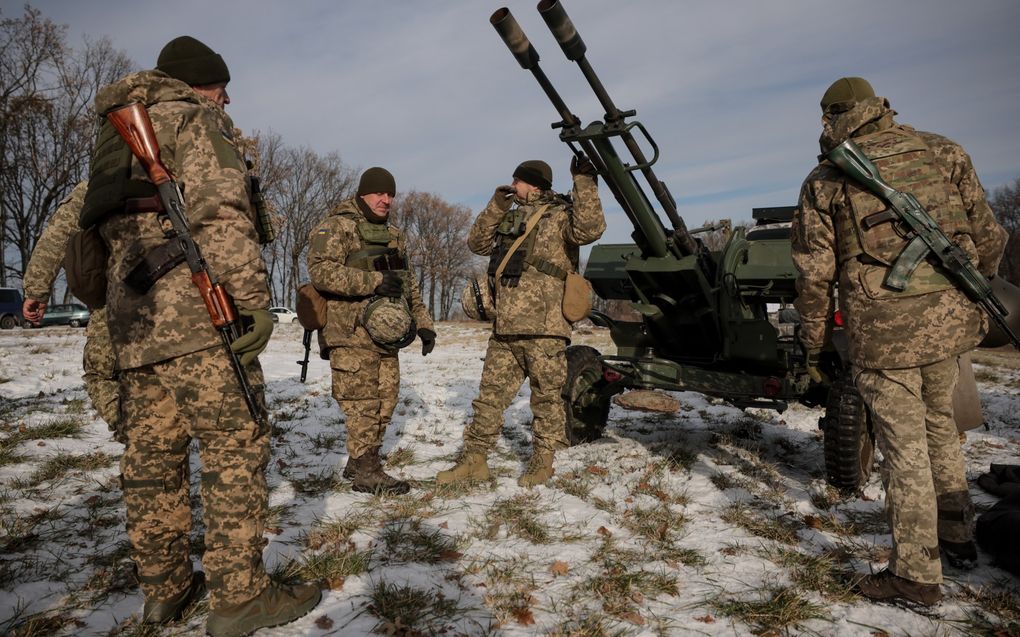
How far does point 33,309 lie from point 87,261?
1.85 m

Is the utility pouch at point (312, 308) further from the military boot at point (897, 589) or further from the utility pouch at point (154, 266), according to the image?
the military boot at point (897, 589)

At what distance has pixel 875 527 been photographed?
359 centimetres

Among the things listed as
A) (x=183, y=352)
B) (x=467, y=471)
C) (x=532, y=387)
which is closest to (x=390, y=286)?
(x=532, y=387)

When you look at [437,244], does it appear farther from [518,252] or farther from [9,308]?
[518,252]

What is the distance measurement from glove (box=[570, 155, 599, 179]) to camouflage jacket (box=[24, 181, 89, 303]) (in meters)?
3.16

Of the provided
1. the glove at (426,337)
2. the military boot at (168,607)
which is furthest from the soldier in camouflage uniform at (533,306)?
the military boot at (168,607)

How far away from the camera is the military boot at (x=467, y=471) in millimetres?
4422

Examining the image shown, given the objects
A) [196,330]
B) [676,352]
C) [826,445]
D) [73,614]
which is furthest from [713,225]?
[73,614]

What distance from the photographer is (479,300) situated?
4.72 meters

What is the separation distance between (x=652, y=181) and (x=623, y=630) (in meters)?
3.33

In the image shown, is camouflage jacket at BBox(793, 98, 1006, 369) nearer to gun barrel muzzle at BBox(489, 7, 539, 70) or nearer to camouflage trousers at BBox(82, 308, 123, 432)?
gun barrel muzzle at BBox(489, 7, 539, 70)

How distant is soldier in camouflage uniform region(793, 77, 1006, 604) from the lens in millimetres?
2691

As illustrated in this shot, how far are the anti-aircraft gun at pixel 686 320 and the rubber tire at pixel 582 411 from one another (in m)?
0.01

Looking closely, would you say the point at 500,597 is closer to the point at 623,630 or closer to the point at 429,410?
the point at 623,630
